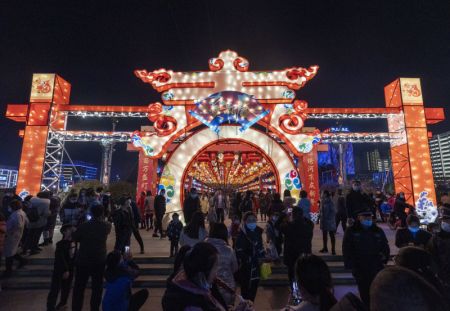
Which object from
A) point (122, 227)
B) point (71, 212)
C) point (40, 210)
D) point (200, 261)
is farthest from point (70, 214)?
Result: point (200, 261)

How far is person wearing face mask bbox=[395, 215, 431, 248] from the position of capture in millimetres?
4250

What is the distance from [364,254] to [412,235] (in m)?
1.45

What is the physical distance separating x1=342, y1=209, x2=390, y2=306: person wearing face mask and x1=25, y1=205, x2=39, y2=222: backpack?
23.5 ft

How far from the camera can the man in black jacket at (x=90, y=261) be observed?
3729mm

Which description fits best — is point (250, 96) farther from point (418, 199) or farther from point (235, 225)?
point (418, 199)

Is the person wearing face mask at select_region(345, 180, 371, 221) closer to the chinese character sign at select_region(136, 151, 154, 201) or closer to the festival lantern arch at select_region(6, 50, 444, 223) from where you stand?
the festival lantern arch at select_region(6, 50, 444, 223)

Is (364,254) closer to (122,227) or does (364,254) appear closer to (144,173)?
(122,227)

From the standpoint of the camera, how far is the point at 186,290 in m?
1.64

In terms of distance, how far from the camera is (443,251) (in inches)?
→ 123

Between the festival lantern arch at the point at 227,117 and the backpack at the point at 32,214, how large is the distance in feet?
14.9

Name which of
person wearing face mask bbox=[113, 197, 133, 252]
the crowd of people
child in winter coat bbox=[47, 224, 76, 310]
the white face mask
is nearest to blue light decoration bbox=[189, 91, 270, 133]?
the crowd of people

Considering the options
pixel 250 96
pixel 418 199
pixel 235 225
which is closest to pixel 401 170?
Result: pixel 418 199

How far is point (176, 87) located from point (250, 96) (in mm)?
3478

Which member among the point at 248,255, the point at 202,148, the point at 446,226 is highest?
the point at 202,148
